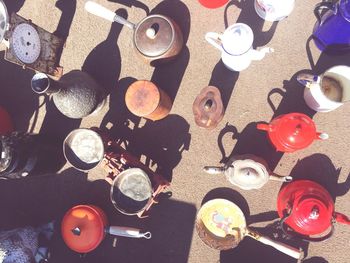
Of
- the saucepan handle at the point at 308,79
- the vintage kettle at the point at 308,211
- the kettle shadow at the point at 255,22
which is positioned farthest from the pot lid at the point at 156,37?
the vintage kettle at the point at 308,211

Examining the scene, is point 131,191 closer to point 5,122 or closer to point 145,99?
point 145,99

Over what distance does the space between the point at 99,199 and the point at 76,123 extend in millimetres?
471

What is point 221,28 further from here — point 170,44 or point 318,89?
point 318,89

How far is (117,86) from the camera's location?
2379 millimetres

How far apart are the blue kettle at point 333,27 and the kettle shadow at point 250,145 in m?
0.56

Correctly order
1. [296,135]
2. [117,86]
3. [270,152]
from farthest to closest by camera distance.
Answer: [117,86] < [270,152] < [296,135]

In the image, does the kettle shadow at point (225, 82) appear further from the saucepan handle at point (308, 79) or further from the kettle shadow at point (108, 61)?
the kettle shadow at point (108, 61)

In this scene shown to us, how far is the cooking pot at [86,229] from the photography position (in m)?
2.14

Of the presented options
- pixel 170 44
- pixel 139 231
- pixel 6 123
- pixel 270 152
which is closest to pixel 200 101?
pixel 170 44

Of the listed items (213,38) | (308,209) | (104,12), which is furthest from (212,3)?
(308,209)

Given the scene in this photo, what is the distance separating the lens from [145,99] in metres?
2.08

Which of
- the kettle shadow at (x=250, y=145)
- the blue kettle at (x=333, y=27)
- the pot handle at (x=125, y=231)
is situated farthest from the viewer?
the kettle shadow at (x=250, y=145)

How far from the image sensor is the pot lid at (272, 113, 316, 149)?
6.26 ft

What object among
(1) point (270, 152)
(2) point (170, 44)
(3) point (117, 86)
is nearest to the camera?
(2) point (170, 44)
